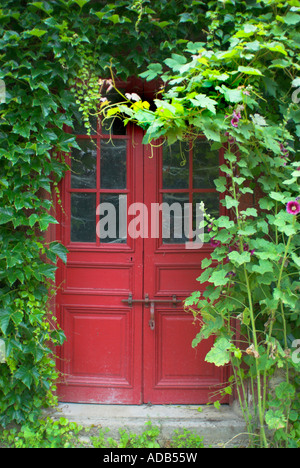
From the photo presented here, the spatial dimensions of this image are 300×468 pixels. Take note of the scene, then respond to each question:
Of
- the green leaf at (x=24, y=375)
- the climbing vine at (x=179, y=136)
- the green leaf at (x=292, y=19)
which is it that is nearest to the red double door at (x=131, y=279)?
the climbing vine at (x=179, y=136)

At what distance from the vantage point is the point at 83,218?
11.4ft

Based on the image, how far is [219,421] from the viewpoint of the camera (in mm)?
3174

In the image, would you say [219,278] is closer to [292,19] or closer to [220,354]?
[220,354]

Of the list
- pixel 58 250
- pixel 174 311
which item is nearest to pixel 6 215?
pixel 58 250

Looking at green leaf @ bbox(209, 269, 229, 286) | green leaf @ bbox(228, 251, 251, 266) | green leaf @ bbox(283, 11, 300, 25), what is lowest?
green leaf @ bbox(209, 269, 229, 286)

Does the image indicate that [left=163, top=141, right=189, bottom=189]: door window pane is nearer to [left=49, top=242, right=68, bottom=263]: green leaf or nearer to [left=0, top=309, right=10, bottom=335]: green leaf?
[left=49, top=242, right=68, bottom=263]: green leaf

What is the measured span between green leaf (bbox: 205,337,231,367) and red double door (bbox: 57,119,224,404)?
817 millimetres

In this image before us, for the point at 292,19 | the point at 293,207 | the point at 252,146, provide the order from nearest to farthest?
the point at 293,207, the point at 292,19, the point at 252,146

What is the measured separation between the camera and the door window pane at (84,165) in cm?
345

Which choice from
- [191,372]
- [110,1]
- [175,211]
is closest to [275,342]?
[191,372]

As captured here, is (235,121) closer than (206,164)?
Yes

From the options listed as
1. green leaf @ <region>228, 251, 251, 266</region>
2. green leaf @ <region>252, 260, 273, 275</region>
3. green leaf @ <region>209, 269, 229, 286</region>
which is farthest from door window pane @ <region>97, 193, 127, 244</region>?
green leaf @ <region>252, 260, 273, 275</region>

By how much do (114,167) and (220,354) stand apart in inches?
67.6

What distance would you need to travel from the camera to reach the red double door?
3404 mm
